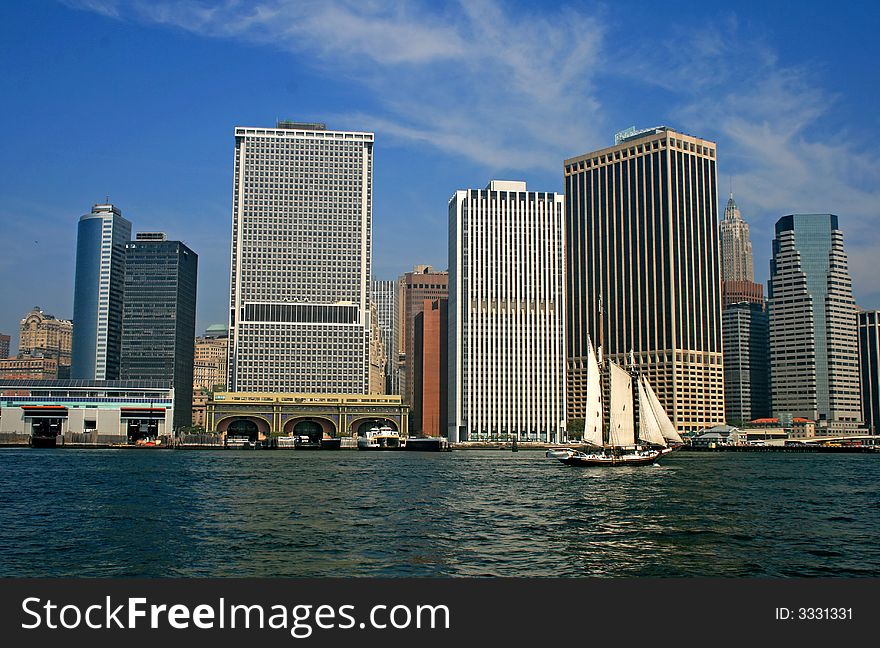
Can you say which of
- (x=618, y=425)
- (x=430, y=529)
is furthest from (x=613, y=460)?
(x=430, y=529)

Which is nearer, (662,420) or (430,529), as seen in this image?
(430,529)

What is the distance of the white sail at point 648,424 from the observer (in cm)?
16750

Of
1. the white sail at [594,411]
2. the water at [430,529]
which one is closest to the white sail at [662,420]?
the white sail at [594,411]

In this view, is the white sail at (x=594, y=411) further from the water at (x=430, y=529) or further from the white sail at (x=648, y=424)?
the water at (x=430, y=529)

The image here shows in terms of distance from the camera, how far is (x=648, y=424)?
6732 inches

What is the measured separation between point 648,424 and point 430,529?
121m

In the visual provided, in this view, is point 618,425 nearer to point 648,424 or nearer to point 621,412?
point 621,412

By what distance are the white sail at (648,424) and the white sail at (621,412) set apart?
142 inches

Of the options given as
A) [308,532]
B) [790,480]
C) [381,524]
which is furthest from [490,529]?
[790,480]

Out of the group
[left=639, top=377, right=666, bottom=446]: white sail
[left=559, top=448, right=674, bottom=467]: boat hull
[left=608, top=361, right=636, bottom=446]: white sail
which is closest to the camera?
[left=559, top=448, right=674, bottom=467]: boat hull

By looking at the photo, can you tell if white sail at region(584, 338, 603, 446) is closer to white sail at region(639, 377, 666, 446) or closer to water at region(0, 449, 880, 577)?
white sail at region(639, 377, 666, 446)

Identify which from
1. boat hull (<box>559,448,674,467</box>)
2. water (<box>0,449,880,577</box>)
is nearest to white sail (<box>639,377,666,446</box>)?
boat hull (<box>559,448,674,467</box>)

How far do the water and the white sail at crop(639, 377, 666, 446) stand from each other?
202 ft

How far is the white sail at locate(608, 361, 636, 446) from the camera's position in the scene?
162500mm
